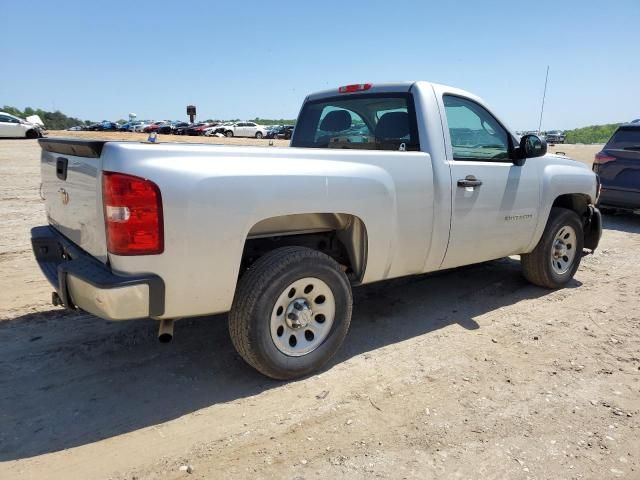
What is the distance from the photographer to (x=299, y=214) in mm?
3191

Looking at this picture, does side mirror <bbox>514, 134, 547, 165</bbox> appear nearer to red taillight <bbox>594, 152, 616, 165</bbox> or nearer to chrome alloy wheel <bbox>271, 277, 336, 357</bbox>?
chrome alloy wheel <bbox>271, 277, 336, 357</bbox>

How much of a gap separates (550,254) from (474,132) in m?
1.65

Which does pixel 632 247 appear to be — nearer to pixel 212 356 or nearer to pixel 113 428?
pixel 212 356

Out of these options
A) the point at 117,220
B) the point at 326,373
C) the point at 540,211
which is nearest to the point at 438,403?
the point at 326,373

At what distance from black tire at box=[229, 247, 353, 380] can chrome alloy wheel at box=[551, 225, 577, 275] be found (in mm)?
2993

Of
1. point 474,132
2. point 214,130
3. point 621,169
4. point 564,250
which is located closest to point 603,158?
point 621,169

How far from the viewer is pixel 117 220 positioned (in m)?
2.54

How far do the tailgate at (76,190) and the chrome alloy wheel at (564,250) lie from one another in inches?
Result: 171

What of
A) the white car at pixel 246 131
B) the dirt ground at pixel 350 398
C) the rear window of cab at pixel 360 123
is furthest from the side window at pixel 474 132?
the white car at pixel 246 131

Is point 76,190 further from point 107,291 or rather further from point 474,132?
point 474,132

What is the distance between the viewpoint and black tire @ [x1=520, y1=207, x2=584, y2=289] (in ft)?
16.4

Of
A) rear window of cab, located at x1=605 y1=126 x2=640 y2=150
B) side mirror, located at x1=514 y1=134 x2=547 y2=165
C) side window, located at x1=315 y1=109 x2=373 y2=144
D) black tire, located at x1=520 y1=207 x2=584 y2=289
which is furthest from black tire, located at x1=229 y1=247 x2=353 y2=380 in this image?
rear window of cab, located at x1=605 y1=126 x2=640 y2=150

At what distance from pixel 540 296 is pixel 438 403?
8.45 feet

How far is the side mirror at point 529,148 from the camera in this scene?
446 cm
